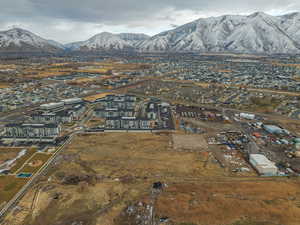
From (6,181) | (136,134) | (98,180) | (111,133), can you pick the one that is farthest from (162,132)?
(6,181)

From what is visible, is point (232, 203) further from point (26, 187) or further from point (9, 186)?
point (9, 186)

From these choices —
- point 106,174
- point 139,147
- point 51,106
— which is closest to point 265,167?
point 139,147

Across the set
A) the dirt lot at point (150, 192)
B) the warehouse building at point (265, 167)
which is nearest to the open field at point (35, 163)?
the dirt lot at point (150, 192)

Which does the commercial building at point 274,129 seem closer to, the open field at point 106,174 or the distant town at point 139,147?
the distant town at point 139,147

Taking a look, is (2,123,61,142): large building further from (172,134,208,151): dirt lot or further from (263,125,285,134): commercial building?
(263,125,285,134): commercial building

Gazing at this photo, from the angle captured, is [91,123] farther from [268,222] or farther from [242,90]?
[242,90]

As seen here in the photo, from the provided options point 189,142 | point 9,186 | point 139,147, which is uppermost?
point 189,142

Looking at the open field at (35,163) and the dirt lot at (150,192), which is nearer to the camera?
the dirt lot at (150,192)

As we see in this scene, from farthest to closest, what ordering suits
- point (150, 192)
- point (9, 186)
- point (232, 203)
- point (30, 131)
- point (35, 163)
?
point (30, 131) < point (35, 163) < point (9, 186) < point (150, 192) < point (232, 203)
